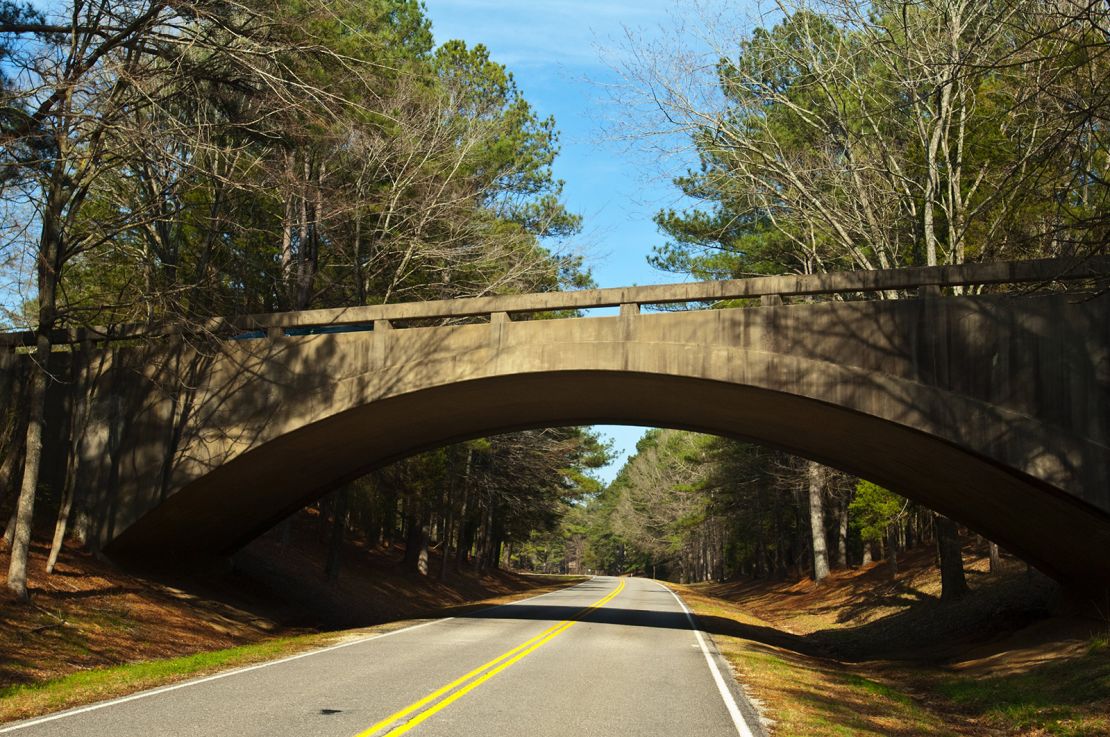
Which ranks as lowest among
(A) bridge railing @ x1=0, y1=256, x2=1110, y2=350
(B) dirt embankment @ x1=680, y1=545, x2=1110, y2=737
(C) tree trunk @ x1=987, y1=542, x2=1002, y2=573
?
(B) dirt embankment @ x1=680, y1=545, x2=1110, y2=737

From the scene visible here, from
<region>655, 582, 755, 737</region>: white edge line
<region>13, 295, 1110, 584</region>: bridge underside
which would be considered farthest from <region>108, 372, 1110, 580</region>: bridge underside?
<region>655, 582, 755, 737</region>: white edge line

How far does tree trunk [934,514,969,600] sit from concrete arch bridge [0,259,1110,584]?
2.38m

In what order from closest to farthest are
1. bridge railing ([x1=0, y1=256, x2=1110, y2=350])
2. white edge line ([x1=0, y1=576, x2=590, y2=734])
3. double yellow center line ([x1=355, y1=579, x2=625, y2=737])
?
double yellow center line ([x1=355, y1=579, x2=625, y2=737]) → white edge line ([x1=0, y1=576, x2=590, y2=734]) → bridge railing ([x1=0, y1=256, x2=1110, y2=350])

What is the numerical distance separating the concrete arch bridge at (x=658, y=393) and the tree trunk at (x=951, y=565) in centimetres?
238

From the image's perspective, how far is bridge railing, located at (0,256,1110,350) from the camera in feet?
42.2

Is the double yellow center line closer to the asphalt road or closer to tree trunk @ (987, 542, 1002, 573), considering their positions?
the asphalt road

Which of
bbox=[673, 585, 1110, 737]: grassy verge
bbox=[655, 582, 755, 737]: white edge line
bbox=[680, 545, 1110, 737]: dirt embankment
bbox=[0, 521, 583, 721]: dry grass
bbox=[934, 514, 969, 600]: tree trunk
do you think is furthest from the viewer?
bbox=[934, 514, 969, 600]: tree trunk

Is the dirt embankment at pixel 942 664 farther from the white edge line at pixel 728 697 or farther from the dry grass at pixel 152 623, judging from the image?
the dry grass at pixel 152 623

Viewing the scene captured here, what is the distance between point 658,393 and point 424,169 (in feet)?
33.3

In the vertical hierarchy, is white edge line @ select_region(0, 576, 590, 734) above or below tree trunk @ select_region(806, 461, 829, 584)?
below

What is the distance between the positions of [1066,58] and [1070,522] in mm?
6901

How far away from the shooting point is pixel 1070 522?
44.1ft

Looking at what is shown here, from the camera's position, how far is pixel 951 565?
2069 cm

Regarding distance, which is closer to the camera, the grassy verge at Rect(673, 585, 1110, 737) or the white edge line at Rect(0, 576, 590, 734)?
the white edge line at Rect(0, 576, 590, 734)
